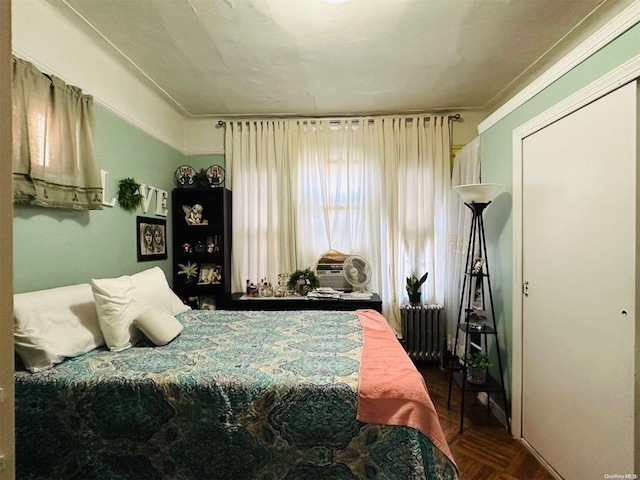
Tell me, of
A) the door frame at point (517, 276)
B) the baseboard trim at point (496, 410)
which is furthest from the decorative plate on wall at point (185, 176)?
the baseboard trim at point (496, 410)

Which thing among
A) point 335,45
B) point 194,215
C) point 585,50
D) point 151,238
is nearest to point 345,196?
point 335,45

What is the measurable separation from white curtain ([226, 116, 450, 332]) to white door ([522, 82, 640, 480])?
1398 mm

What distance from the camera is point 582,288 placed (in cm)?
169

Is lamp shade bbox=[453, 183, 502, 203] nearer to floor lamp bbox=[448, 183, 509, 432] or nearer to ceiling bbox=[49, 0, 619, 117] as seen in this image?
floor lamp bbox=[448, 183, 509, 432]

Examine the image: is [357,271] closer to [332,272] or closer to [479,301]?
[332,272]

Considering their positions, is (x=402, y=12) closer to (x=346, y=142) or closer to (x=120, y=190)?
(x=346, y=142)

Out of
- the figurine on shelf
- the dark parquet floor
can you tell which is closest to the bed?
the dark parquet floor

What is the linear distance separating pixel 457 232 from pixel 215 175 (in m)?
2.72

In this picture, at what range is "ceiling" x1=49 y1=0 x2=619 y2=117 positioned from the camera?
77.4 inches

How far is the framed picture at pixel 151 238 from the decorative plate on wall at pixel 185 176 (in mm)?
488

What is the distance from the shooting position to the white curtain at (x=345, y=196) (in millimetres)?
3521

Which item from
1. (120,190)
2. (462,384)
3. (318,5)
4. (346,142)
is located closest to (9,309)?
(318,5)

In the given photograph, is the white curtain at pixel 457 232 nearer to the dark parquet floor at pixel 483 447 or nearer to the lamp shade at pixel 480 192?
the lamp shade at pixel 480 192

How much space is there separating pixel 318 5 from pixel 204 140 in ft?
7.44
